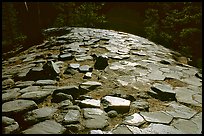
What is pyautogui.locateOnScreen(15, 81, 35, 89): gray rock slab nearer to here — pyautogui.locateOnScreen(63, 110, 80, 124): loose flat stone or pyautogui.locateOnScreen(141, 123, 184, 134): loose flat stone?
pyautogui.locateOnScreen(63, 110, 80, 124): loose flat stone

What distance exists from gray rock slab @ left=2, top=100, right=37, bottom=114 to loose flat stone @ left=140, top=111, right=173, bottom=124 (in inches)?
52.3

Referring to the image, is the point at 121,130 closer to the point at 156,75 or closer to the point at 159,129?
the point at 159,129

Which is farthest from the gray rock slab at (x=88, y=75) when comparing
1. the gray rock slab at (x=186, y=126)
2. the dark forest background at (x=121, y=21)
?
the dark forest background at (x=121, y=21)

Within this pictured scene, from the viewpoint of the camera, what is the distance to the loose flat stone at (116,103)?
10.3 feet

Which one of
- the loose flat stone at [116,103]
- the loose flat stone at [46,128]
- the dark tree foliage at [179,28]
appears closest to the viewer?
the loose flat stone at [46,128]

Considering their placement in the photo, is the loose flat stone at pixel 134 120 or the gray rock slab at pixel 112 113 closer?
the loose flat stone at pixel 134 120

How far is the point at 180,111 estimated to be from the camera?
130 inches

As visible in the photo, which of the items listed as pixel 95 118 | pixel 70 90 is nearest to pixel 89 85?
pixel 70 90

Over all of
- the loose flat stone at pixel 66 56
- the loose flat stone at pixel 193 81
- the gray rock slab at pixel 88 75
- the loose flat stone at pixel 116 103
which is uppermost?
the loose flat stone at pixel 66 56

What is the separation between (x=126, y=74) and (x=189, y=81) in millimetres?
1169

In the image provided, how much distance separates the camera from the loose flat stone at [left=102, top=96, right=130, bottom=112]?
3.15 metres

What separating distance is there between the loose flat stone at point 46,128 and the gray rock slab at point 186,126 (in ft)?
4.15

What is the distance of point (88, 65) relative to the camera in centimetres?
516

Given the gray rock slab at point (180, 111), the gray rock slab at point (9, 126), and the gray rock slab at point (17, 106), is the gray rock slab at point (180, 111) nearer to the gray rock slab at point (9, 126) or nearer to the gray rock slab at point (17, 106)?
the gray rock slab at point (17, 106)
